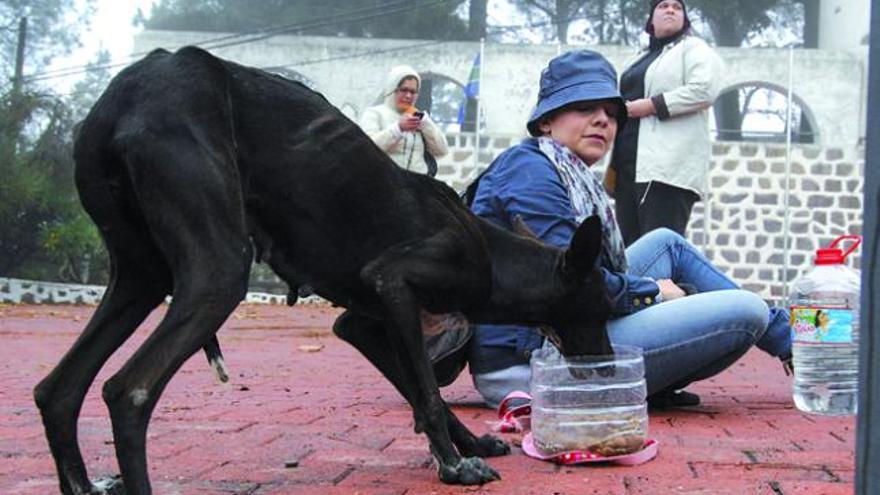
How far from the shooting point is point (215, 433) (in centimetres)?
417

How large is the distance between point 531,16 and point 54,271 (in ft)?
58.4

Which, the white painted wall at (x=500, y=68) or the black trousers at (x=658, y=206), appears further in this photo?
the white painted wall at (x=500, y=68)

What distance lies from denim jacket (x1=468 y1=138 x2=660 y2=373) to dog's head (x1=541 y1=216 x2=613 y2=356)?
0.93 feet

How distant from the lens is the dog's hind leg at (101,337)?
2965 millimetres

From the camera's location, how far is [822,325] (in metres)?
4.40

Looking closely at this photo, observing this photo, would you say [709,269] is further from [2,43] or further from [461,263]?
[2,43]

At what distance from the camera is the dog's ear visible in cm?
346

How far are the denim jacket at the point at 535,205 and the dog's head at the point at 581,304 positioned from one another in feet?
0.93

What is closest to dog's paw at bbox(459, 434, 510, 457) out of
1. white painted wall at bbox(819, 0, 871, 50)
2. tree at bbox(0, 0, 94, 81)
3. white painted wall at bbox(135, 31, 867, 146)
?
white painted wall at bbox(135, 31, 867, 146)

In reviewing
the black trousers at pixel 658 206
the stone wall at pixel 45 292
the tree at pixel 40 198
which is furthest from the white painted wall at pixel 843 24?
the black trousers at pixel 658 206

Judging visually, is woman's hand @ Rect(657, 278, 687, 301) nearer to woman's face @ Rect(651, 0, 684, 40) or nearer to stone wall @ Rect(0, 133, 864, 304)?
woman's face @ Rect(651, 0, 684, 40)

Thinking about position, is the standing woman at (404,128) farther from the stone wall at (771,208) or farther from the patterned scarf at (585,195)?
the stone wall at (771,208)

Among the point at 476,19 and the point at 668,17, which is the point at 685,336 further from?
the point at 476,19

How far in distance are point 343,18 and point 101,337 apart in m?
A: 27.5
